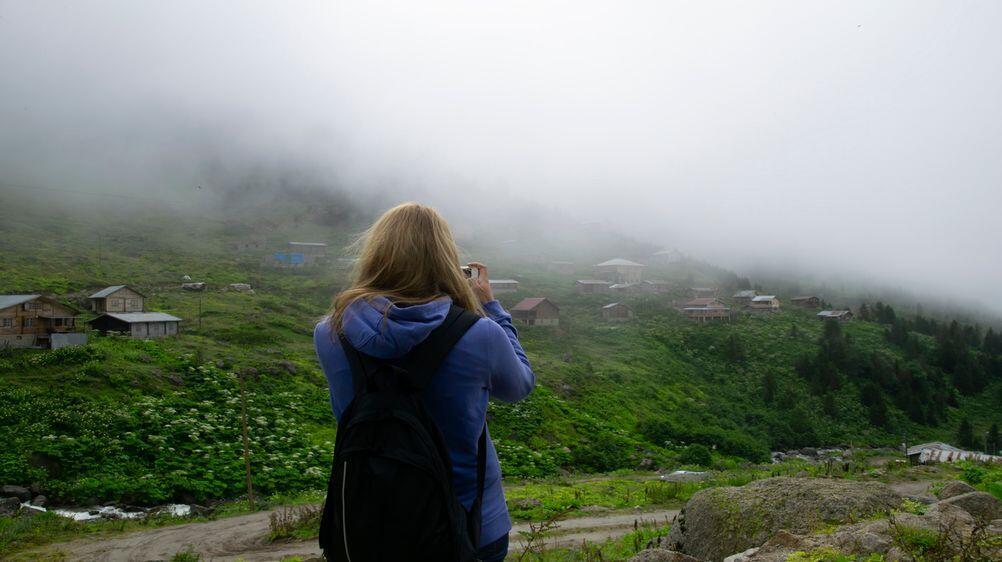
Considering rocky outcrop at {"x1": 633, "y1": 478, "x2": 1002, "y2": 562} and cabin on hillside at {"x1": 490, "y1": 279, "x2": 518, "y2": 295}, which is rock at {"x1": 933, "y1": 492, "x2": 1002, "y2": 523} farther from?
cabin on hillside at {"x1": 490, "y1": 279, "x2": 518, "y2": 295}

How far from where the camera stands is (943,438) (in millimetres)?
34312

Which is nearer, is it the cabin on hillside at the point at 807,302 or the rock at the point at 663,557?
the rock at the point at 663,557

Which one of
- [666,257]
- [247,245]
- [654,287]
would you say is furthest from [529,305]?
[666,257]

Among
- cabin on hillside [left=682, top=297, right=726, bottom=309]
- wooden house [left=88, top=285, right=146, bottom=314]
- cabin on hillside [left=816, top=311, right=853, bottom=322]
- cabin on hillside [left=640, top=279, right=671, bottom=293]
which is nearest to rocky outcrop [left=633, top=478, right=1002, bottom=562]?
wooden house [left=88, top=285, right=146, bottom=314]

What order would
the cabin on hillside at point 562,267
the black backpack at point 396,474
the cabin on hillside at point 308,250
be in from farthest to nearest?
the cabin on hillside at point 562,267
the cabin on hillside at point 308,250
the black backpack at point 396,474

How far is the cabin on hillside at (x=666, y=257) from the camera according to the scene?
304 ft

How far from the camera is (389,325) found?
2.13m

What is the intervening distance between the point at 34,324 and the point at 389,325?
105ft

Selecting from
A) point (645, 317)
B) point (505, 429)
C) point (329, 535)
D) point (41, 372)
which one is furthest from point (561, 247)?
point (329, 535)

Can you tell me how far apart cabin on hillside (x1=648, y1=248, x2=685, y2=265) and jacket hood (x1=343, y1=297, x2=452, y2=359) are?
9304 centimetres

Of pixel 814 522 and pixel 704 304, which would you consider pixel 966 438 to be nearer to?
pixel 704 304

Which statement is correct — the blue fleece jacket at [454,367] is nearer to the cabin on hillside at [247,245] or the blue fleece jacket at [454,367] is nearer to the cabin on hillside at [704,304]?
the cabin on hillside at [704,304]

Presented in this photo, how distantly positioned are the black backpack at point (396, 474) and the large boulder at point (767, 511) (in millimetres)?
4934

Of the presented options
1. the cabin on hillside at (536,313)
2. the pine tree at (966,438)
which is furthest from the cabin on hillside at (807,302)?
the pine tree at (966,438)
